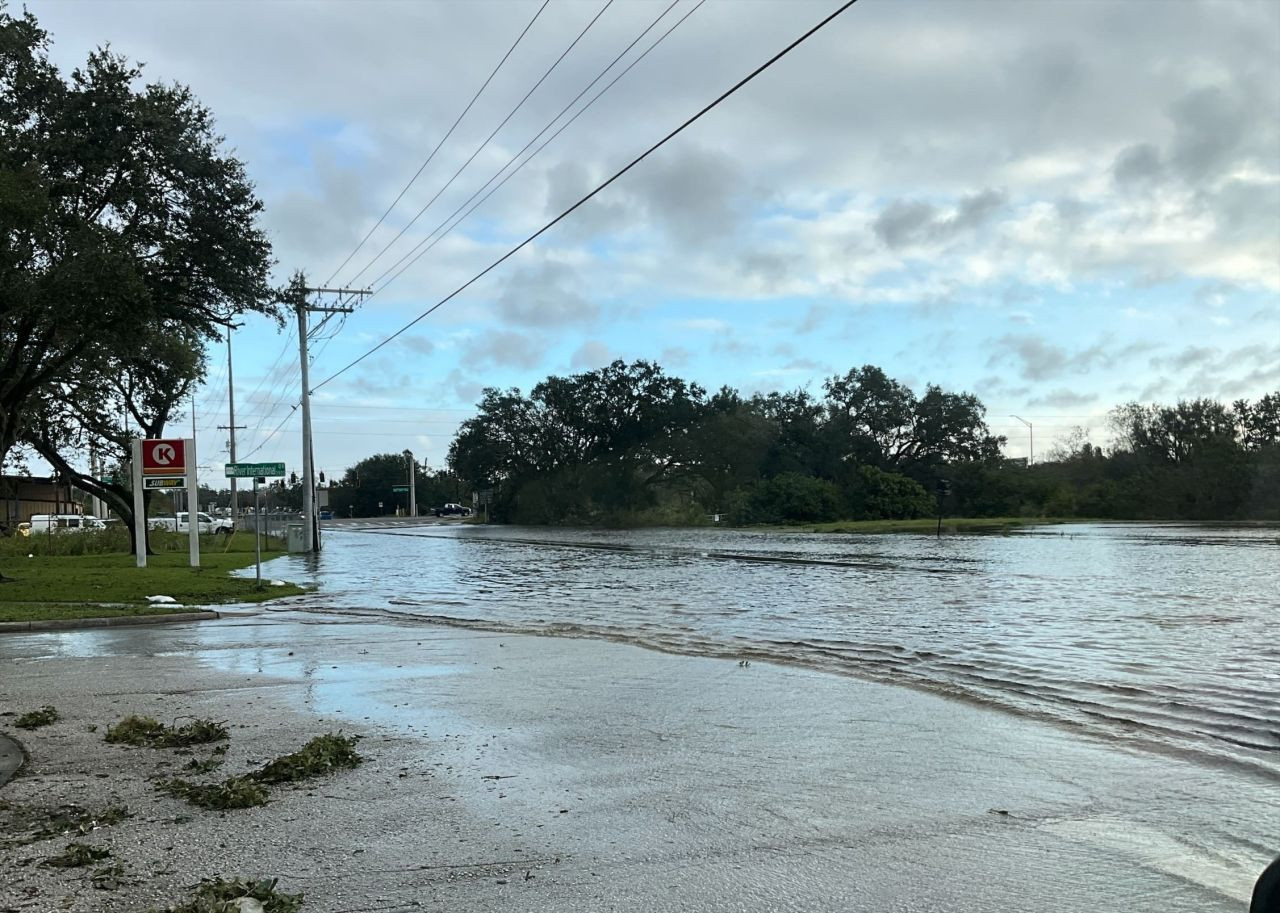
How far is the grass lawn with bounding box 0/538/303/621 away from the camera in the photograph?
16750 millimetres

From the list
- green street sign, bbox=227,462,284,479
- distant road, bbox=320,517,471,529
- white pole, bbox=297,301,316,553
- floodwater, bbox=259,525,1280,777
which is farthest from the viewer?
distant road, bbox=320,517,471,529

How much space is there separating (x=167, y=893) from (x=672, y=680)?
6.60 m

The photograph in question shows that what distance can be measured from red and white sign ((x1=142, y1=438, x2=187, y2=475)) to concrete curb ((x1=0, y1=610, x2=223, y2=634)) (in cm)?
989

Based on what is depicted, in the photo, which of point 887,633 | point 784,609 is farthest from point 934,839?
point 784,609

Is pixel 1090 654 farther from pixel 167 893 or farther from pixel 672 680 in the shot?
pixel 167 893

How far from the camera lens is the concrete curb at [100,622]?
14.8 m

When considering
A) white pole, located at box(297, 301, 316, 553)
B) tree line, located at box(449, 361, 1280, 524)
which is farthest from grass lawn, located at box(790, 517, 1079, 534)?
white pole, located at box(297, 301, 316, 553)

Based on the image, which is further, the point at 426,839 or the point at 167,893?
the point at 426,839

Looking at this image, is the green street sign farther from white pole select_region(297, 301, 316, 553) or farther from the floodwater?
white pole select_region(297, 301, 316, 553)

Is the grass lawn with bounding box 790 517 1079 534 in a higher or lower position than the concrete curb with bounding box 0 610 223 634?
lower

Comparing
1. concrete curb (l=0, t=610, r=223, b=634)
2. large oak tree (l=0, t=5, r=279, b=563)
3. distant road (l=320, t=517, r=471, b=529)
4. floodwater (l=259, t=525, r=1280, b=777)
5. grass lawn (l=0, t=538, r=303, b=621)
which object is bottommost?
floodwater (l=259, t=525, r=1280, b=777)

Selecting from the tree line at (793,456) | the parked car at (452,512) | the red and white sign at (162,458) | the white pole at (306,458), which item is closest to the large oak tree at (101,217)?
the red and white sign at (162,458)

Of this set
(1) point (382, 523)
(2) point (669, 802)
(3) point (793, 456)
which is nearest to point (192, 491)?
(2) point (669, 802)

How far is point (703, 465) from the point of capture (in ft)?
293
